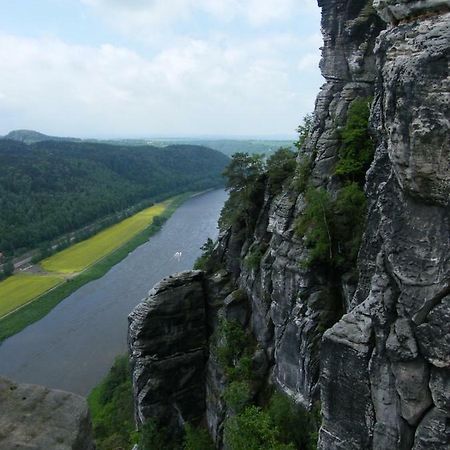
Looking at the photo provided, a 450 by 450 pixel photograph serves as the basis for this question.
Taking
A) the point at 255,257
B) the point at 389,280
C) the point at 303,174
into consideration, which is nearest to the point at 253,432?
the point at 255,257

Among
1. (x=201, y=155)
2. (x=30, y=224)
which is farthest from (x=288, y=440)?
(x=201, y=155)

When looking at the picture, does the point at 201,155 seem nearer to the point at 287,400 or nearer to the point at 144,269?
the point at 144,269

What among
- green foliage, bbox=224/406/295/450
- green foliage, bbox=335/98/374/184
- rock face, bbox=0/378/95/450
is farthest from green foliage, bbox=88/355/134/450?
green foliage, bbox=335/98/374/184

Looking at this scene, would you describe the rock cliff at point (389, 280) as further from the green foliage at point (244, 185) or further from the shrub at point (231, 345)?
the green foliage at point (244, 185)

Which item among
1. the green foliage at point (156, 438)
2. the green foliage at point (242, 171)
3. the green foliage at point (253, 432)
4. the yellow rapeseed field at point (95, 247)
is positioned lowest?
the yellow rapeseed field at point (95, 247)

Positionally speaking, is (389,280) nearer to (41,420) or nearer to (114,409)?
(41,420)

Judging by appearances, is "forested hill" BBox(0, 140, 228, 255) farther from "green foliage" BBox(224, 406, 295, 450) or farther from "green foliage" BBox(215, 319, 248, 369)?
"green foliage" BBox(224, 406, 295, 450)

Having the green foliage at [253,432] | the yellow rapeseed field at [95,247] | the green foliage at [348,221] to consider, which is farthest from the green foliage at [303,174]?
the yellow rapeseed field at [95,247]
